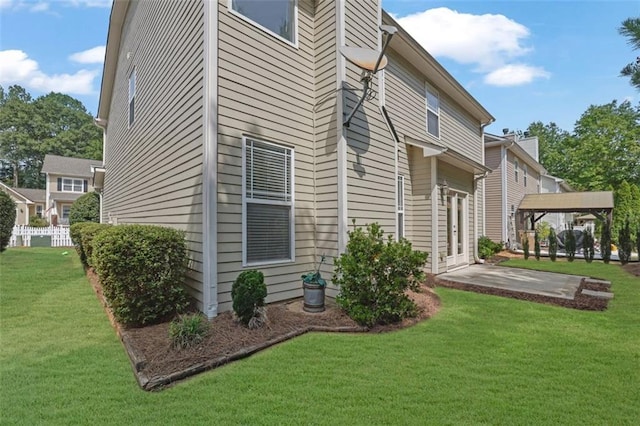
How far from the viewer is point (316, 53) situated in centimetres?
598

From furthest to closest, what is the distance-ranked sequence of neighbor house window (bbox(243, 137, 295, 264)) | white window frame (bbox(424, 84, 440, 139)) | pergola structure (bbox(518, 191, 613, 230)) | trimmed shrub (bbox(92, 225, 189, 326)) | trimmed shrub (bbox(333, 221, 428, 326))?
pergola structure (bbox(518, 191, 613, 230))
white window frame (bbox(424, 84, 440, 139))
neighbor house window (bbox(243, 137, 295, 264))
trimmed shrub (bbox(333, 221, 428, 326))
trimmed shrub (bbox(92, 225, 189, 326))

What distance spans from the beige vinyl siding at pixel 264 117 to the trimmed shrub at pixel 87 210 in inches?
594

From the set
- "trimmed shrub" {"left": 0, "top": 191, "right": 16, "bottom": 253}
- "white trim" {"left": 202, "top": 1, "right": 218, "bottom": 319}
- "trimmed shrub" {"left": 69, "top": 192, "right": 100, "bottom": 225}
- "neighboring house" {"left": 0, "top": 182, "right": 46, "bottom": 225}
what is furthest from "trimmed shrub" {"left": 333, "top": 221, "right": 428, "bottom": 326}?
"neighboring house" {"left": 0, "top": 182, "right": 46, "bottom": 225}

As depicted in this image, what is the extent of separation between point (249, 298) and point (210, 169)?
70.6 inches

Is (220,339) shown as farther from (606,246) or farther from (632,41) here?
(606,246)

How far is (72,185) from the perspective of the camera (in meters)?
29.1

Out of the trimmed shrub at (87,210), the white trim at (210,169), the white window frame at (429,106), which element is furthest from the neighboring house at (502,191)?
the trimmed shrub at (87,210)

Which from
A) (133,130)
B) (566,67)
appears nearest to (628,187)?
(566,67)

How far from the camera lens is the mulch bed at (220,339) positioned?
10.1ft

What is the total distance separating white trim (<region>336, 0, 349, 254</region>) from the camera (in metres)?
5.32

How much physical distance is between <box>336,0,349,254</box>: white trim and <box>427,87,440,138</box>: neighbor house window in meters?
5.04

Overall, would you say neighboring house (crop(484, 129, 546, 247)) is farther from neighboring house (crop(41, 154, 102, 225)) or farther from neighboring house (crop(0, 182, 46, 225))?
neighboring house (crop(0, 182, 46, 225))

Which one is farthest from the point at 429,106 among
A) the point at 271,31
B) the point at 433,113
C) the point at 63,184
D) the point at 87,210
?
the point at 63,184

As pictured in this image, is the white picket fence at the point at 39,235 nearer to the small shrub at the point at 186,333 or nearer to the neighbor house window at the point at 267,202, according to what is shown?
the neighbor house window at the point at 267,202
